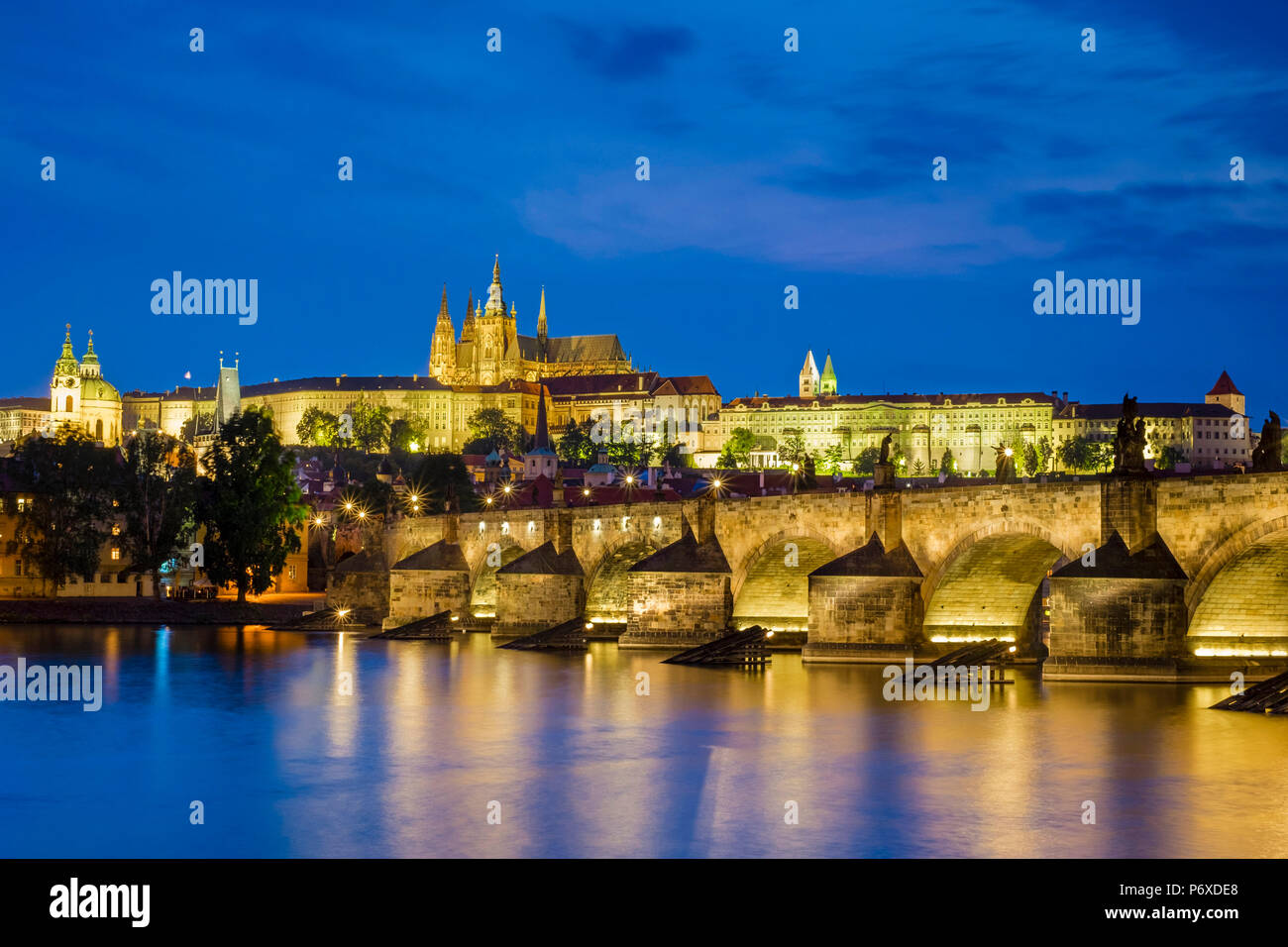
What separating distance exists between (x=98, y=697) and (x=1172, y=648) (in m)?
28.2

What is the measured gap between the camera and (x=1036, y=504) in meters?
38.3

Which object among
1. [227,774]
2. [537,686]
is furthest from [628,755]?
[537,686]

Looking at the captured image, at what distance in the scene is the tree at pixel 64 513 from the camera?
73125mm

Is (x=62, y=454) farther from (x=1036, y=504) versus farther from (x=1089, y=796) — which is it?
(x=1089, y=796)

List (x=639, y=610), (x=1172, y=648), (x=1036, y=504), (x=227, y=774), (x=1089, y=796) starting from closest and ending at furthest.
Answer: (x=1089, y=796), (x=227, y=774), (x=1172, y=648), (x=1036, y=504), (x=639, y=610)

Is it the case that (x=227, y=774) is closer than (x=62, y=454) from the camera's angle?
Yes

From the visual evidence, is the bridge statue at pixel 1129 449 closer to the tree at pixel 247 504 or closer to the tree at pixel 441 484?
the tree at pixel 247 504

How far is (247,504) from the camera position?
69.6 meters

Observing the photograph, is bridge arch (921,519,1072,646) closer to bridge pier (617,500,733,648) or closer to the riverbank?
bridge pier (617,500,733,648)

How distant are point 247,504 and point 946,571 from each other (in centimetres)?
3837

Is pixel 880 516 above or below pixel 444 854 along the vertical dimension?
above

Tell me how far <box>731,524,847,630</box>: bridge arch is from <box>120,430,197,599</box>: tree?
3363cm
